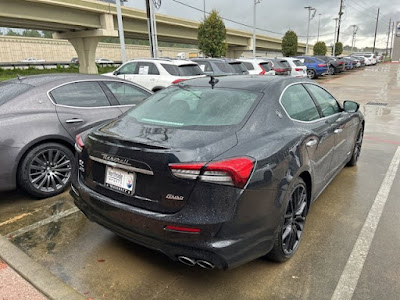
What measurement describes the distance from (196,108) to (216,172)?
3.21 ft

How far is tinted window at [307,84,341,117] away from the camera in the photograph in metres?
3.83

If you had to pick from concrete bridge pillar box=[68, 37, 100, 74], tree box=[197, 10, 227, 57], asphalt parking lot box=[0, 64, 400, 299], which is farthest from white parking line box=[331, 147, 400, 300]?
concrete bridge pillar box=[68, 37, 100, 74]

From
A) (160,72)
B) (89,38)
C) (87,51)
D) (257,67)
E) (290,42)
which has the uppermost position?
(89,38)

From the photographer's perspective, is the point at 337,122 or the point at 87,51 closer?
the point at 337,122

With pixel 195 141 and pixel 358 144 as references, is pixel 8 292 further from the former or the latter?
pixel 358 144

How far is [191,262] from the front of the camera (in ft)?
7.43

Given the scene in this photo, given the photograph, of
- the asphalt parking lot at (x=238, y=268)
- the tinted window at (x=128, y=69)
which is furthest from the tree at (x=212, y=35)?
the asphalt parking lot at (x=238, y=268)

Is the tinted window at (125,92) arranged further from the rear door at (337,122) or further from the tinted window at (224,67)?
the tinted window at (224,67)

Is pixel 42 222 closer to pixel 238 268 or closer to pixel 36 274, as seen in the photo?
pixel 36 274

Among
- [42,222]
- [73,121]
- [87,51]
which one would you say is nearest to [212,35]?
[87,51]

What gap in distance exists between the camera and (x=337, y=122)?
154 inches

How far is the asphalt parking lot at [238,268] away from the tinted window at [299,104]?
3.70ft

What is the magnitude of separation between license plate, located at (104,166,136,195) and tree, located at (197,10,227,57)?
29.4 meters

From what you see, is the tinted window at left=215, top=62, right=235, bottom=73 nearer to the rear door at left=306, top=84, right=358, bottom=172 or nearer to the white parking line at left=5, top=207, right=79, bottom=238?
the rear door at left=306, top=84, right=358, bottom=172
